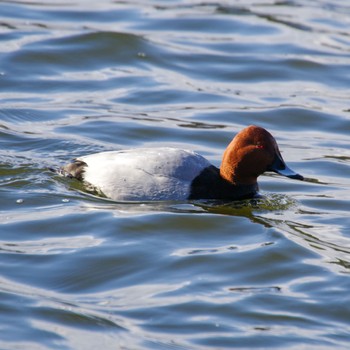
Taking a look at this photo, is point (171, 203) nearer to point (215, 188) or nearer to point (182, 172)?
point (182, 172)

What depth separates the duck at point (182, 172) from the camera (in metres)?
8.88

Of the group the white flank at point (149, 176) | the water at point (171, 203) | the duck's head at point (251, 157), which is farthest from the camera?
the duck's head at point (251, 157)

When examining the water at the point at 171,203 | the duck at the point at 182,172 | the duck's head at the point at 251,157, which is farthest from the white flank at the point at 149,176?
the duck's head at the point at 251,157

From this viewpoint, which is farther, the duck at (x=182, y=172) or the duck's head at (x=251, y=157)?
the duck's head at (x=251, y=157)

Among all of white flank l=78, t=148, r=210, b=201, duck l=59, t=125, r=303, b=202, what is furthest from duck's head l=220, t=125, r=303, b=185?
white flank l=78, t=148, r=210, b=201

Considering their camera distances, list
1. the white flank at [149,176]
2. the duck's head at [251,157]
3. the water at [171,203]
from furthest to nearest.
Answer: the duck's head at [251,157], the white flank at [149,176], the water at [171,203]

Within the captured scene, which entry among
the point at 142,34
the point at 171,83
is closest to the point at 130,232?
the point at 171,83

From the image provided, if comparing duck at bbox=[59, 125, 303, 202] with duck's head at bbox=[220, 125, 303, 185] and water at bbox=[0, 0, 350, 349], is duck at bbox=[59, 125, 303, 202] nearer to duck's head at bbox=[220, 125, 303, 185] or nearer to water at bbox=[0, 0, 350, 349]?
duck's head at bbox=[220, 125, 303, 185]

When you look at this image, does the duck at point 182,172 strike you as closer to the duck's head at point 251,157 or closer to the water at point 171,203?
the duck's head at point 251,157

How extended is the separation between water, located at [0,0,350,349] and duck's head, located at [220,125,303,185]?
30cm

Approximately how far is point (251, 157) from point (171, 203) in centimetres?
87

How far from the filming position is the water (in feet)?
21.2

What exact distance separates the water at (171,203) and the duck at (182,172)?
136 mm

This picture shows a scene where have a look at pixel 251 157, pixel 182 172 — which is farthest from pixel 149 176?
pixel 251 157
